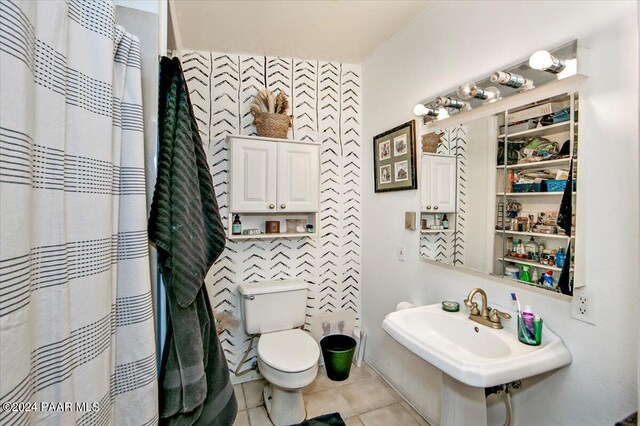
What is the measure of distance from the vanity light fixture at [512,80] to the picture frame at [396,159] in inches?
26.0

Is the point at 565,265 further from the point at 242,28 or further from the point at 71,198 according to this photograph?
the point at 242,28

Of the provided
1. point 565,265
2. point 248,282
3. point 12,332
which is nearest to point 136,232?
point 12,332

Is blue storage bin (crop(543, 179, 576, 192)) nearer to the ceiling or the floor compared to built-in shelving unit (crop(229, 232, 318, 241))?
nearer to the ceiling

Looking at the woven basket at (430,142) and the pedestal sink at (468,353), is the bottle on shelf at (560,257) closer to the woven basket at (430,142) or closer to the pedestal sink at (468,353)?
the pedestal sink at (468,353)

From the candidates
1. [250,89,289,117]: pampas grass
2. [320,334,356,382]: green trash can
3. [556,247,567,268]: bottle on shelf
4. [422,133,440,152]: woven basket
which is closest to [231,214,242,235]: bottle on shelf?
[250,89,289,117]: pampas grass

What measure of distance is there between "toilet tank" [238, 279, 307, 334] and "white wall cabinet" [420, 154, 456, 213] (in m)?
1.07

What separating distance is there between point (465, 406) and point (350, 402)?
950 mm

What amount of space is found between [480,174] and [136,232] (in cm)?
148

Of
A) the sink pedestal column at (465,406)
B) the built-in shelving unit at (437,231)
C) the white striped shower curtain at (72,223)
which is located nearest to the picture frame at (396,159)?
the built-in shelving unit at (437,231)

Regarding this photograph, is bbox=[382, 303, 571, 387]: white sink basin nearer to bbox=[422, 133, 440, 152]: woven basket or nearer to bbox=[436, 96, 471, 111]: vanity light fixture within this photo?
bbox=[422, 133, 440, 152]: woven basket

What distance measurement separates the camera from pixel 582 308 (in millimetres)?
1093

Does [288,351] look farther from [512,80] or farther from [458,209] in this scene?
[512,80]

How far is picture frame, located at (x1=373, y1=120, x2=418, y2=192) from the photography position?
1933 millimetres

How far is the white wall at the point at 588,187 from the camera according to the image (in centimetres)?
99
